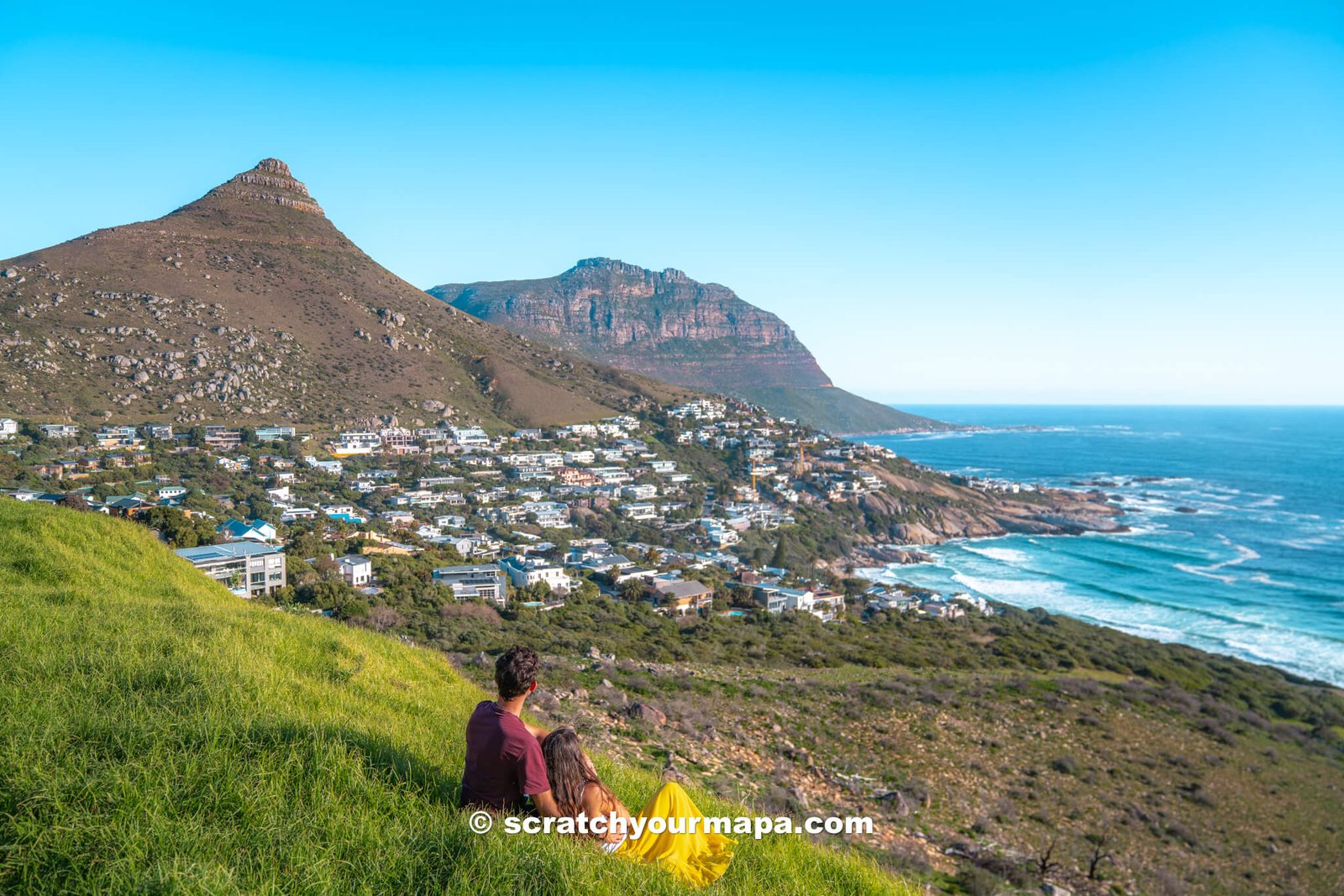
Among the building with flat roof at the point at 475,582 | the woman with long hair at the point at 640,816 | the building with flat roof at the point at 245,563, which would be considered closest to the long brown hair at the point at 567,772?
the woman with long hair at the point at 640,816

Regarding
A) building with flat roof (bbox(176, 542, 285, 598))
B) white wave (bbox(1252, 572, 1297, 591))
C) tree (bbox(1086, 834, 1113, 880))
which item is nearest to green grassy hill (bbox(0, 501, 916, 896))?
tree (bbox(1086, 834, 1113, 880))

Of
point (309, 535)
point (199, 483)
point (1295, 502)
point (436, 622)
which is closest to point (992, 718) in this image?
point (436, 622)

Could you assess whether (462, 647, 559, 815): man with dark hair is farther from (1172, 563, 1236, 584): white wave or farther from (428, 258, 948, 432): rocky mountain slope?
(428, 258, 948, 432): rocky mountain slope

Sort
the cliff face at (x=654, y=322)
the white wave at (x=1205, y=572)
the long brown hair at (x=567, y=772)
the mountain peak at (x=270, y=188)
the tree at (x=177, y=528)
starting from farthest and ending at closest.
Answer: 1. the cliff face at (x=654, y=322)
2. the mountain peak at (x=270, y=188)
3. the white wave at (x=1205, y=572)
4. the tree at (x=177, y=528)
5. the long brown hair at (x=567, y=772)

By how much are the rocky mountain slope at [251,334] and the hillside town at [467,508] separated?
14.5ft

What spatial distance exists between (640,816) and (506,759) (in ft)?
2.32

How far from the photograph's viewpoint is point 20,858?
2.30m

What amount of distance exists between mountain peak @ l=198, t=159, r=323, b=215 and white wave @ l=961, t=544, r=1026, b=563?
246 ft

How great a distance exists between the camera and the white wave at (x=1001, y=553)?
1880 inches

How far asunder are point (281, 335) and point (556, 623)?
154ft

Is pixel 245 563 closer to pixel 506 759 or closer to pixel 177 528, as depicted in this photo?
pixel 177 528

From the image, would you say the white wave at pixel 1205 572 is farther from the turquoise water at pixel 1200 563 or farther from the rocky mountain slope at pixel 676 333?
the rocky mountain slope at pixel 676 333

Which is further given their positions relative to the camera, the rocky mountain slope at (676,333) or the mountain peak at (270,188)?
the rocky mountain slope at (676,333)

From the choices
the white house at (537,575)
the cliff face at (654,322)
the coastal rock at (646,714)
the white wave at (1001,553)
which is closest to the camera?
the coastal rock at (646,714)
